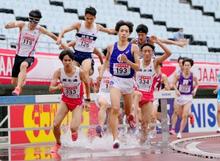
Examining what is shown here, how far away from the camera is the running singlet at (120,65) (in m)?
9.75

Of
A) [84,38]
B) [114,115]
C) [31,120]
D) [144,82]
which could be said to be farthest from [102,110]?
[31,120]

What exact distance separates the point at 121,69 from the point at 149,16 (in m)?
17.5

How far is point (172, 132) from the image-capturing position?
15266 millimetres

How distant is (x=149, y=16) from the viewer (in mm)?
27062

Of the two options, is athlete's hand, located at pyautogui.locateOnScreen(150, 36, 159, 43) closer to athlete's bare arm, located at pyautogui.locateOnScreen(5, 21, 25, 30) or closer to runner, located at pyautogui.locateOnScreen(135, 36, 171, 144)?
runner, located at pyautogui.locateOnScreen(135, 36, 171, 144)

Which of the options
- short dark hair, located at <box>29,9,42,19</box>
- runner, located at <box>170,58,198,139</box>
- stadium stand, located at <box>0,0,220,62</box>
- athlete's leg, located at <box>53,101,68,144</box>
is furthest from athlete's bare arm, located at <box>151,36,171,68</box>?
stadium stand, located at <box>0,0,220,62</box>

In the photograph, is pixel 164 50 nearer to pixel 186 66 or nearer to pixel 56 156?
pixel 56 156

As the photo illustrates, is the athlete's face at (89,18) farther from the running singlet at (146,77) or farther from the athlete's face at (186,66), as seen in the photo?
the athlete's face at (186,66)

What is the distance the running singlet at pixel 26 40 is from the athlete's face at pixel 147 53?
2660mm

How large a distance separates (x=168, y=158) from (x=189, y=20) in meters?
20.9

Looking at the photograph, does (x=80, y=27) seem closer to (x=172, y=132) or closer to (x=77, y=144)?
(x=77, y=144)

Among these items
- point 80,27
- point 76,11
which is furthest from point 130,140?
point 76,11

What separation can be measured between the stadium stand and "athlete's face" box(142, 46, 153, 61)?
324 inches

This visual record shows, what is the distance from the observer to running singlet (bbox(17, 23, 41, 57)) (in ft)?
40.4
